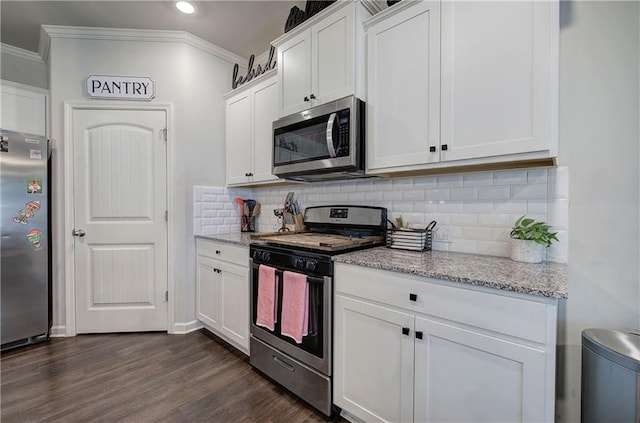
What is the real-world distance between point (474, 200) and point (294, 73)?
4.93 ft

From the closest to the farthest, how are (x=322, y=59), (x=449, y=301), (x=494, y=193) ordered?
(x=449, y=301) < (x=494, y=193) < (x=322, y=59)

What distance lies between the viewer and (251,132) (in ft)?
8.76

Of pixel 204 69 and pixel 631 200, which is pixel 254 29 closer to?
pixel 204 69

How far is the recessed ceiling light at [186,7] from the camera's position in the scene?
2.23 meters

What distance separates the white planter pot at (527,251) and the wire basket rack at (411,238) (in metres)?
0.46

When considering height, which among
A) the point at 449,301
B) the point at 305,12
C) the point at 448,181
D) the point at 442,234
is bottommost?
the point at 449,301

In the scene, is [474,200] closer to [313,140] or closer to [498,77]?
[498,77]

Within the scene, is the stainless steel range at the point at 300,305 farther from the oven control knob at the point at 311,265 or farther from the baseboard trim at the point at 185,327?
the baseboard trim at the point at 185,327

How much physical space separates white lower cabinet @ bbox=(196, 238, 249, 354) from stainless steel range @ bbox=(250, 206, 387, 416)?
0.14m

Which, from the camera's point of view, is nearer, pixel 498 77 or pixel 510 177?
pixel 498 77

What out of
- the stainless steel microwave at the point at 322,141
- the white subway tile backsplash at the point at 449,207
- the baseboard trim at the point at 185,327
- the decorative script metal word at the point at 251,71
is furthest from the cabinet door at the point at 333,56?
the baseboard trim at the point at 185,327

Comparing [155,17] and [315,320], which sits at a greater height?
[155,17]

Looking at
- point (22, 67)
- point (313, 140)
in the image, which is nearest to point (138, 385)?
point (313, 140)

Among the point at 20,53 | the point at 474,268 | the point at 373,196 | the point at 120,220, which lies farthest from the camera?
the point at 20,53
